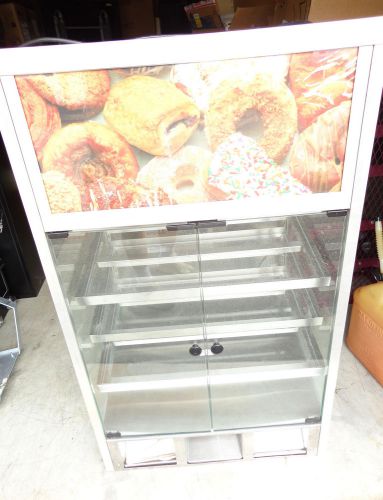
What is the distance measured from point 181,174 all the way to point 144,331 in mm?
684

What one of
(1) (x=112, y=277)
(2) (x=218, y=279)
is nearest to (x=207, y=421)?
(2) (x=218, y=279)

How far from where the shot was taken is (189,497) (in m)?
1.51

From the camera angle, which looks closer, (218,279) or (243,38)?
(243,38)

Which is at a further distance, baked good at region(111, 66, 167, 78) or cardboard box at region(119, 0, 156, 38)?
cardboard box at region(119, 0, 156, 38)

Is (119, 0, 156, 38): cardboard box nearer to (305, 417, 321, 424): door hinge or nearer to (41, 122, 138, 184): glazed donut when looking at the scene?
(41, 122, 138, 184): glazed donut

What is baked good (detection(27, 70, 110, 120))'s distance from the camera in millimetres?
866

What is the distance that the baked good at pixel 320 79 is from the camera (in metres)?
0.86

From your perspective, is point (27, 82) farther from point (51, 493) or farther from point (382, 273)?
point (382, 273)

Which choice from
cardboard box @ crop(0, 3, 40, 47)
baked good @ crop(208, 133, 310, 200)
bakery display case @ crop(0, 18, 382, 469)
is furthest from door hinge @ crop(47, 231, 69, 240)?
cardboard box @ crop(0, 3, 40, 47)

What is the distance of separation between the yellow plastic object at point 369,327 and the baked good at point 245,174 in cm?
109

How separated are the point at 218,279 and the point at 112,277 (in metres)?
0.43

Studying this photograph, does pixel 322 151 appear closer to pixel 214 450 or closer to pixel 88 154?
pixel 88 154

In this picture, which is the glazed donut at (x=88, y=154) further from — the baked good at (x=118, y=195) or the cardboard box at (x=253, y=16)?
the cardboard box at (x=253, y=16)

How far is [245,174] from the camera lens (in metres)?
1.00
